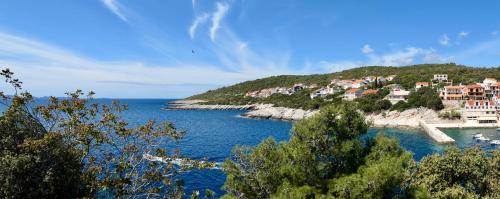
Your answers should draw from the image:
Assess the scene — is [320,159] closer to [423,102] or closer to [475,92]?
[423,102]

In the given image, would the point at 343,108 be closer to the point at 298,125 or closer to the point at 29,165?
the point at 298,125

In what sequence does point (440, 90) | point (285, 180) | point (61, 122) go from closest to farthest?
point (285, 180) → point (61, 122) → point (440, 90)

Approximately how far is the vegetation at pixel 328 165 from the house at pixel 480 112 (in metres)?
79.1

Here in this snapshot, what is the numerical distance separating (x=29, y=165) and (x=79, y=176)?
6.74 ft

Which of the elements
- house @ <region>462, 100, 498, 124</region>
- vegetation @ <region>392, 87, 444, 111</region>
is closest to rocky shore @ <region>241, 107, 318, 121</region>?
vegetation @ <region>392, 87, 444, 111</region>

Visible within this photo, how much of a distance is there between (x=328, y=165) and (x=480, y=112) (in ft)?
277

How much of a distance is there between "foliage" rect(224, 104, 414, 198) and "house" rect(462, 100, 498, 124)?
79.1 meters

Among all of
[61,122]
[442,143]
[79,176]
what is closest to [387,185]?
[79,176]

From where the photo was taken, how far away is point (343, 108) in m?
13.9

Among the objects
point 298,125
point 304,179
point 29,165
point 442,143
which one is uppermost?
point 298,125

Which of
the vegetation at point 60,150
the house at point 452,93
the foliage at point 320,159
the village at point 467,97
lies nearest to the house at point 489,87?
the village at point 467,97

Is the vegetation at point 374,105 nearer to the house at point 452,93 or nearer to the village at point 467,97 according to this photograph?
the village at point 467,97

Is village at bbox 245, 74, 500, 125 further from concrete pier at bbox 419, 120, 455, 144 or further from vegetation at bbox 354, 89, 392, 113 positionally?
concrete pier at bbox 419, 120, 455, 144

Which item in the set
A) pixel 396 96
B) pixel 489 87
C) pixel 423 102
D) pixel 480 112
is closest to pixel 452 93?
pixel 423 102
